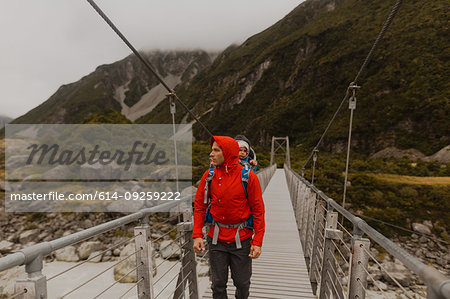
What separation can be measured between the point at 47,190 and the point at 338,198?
90.4ft

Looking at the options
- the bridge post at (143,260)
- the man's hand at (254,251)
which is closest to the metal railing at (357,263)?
the man's hand at (254,251)

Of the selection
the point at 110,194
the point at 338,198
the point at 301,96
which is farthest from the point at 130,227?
the point at 301,96

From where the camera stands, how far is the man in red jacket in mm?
1780

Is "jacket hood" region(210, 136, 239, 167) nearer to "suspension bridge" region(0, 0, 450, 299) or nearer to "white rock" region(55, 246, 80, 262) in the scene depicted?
"suspension bridge" region(0, 0, 450, 299)

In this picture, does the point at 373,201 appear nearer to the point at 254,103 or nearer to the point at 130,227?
the point at 130,227

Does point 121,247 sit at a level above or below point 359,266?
below

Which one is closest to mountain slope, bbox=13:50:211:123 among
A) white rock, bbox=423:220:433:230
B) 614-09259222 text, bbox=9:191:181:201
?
614-09259222 text, bbox=9:191:181:201

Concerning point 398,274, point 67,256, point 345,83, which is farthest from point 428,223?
point 345,83

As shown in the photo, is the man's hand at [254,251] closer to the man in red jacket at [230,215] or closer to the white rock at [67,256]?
the man in red jacket at [230,215]

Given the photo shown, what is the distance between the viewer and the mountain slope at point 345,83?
129ft

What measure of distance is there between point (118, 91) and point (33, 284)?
17942cm

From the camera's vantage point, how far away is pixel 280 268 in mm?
3295

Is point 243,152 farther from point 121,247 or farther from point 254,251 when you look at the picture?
point 121,247

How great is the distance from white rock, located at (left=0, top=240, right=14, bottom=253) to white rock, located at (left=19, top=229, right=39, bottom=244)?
0.74 m
